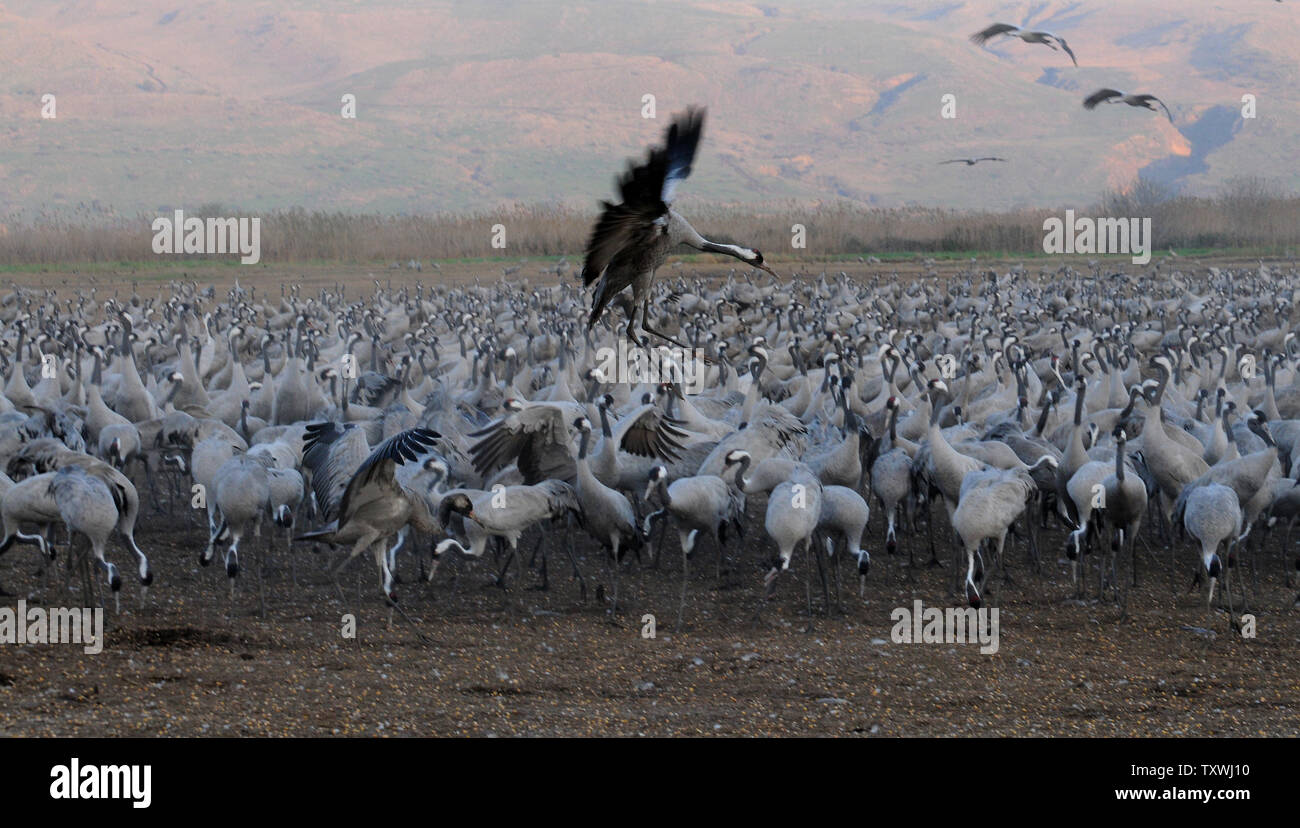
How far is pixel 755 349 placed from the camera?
11.3 metres

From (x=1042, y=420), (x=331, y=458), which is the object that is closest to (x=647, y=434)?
(x=331, y=458)

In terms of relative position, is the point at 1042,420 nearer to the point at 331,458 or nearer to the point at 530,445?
the point at 530,445

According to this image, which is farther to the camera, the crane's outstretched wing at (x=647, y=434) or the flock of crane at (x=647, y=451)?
the crane's outstretched wing at (x=647, y=434)

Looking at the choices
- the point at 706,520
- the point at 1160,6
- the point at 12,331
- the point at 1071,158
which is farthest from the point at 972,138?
the point at 706,520

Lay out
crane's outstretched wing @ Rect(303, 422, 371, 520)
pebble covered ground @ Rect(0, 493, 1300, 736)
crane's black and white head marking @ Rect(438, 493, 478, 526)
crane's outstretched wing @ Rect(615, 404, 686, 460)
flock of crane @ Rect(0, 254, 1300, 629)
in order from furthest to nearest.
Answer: crane's outstretched wing @ Rect(615, 404, 686, 460) < crane's outstretched wing @ Rect(303, 422, 371, 520) < flock of crane @ Rect(0, 254, 1300, 629) < crane's black and white head marking @ Rect(438, 493, 478, 526) < pebble covered ground @ Rect(0, 493, 1300, 736)

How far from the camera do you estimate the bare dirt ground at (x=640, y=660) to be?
6.07m

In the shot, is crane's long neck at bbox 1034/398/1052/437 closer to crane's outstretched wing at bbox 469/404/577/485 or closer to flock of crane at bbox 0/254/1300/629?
flock of crane at bbox 0/254/1300/629

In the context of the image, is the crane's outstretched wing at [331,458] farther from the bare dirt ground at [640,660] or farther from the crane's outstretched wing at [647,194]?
the crane's outstretched wing at [647,194]

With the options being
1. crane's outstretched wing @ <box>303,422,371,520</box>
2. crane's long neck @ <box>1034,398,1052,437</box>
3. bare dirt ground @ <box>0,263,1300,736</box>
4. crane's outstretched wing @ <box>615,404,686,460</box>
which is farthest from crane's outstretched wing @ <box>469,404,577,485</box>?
crane's long neck @ <box>1034,398,1052,437</box>

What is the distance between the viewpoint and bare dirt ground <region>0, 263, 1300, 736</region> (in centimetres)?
607

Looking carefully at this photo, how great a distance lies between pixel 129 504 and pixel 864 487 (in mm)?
5184

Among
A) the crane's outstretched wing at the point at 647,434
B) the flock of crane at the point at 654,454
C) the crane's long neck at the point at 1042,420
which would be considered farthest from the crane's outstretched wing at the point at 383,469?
the crane's long neck at the point at 1042,420

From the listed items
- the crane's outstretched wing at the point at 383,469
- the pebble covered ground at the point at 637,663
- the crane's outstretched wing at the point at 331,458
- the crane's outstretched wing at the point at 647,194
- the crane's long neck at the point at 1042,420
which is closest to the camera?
the crane's outstretched wing at the point at 647,194

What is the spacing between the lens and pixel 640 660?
277 inches
